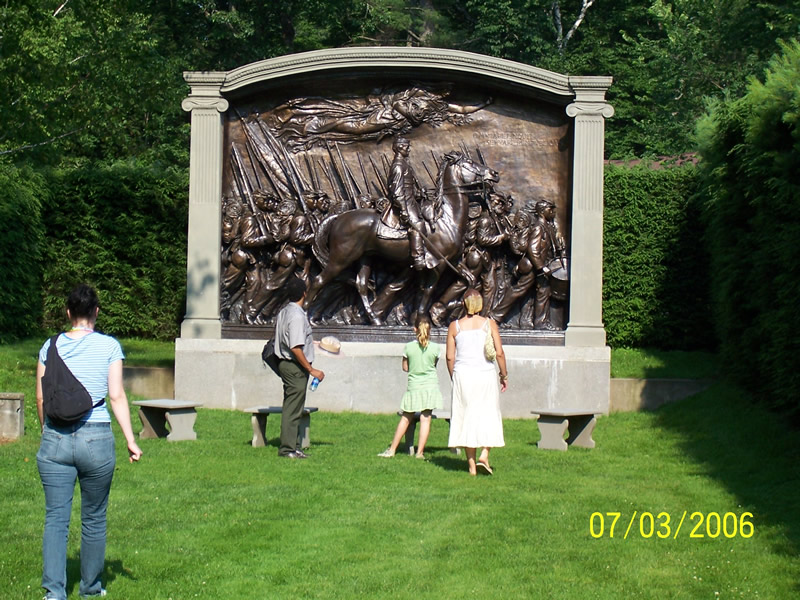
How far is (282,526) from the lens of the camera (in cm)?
784

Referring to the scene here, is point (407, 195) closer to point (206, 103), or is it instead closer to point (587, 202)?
point (587, 202)

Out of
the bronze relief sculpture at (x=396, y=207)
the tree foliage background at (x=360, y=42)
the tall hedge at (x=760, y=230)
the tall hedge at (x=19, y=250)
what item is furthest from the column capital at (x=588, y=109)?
the tall hedge at (x=19, y=250)

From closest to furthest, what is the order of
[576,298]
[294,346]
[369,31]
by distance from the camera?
1. [294,346]
2. [576,298]
3. [369,31]

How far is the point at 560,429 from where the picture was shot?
1176 cm

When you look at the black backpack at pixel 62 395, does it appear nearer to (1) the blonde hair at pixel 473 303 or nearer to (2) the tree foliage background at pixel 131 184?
(1) the blonde hair at pixel 473 303

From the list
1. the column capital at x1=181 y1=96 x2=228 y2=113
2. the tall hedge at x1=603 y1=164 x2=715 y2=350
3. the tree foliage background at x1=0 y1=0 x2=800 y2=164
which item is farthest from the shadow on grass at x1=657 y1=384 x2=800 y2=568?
the tree foliage background at x1=0 y1=0 x2=800 y2=164

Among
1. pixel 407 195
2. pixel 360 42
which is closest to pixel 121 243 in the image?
pixel 407 195

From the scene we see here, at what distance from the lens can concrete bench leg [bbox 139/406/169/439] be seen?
39.8 feet

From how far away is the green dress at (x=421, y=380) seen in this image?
10852mm

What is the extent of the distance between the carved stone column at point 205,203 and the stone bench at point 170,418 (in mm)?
3254

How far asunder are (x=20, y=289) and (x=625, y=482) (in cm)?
1218

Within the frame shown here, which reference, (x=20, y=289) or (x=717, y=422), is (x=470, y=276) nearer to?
(x=717, y=422)

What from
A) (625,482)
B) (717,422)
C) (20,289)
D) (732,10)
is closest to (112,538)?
(625,482)

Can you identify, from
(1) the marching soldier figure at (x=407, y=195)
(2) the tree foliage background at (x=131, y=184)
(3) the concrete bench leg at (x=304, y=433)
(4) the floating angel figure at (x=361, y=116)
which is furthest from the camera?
(2) the tree foliage background at (x=131, y=184)
